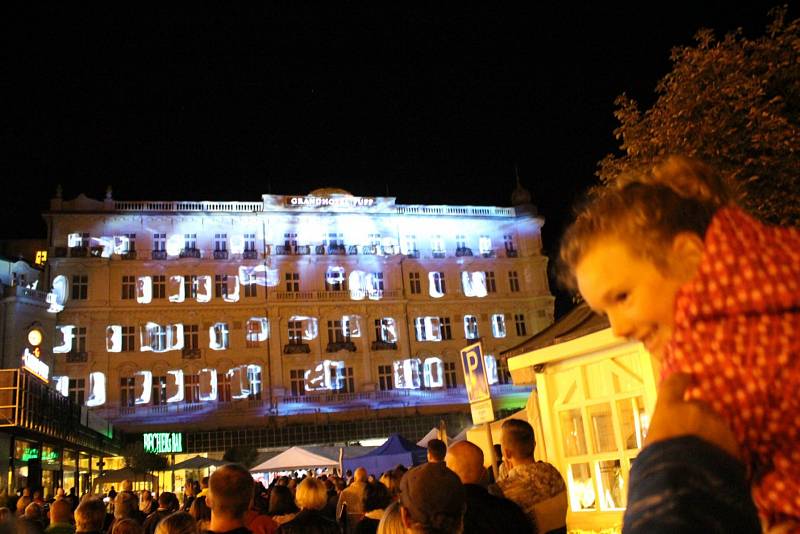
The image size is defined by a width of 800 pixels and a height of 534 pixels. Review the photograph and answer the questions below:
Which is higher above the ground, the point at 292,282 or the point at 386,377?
the point at 292,282

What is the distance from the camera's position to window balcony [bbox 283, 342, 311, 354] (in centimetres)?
4025

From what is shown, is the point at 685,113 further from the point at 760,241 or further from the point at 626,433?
the point at 760,241

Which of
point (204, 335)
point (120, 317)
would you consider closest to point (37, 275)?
point (120, 317)

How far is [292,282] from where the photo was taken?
41.7m

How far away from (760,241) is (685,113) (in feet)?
34.7

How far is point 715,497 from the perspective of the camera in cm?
92

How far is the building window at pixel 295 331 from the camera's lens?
40.8 meters

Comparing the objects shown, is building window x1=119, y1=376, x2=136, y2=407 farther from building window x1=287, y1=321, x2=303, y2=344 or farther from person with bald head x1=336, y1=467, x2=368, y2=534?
person with bald head x1=336, y1=467, x2=368, y2=534

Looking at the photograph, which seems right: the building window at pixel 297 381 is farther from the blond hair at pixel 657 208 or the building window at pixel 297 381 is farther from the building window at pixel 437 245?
the blond hair at pixel 657 208

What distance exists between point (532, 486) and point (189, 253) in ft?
126

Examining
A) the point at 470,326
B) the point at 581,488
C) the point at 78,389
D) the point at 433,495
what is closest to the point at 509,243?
the point at 470,326

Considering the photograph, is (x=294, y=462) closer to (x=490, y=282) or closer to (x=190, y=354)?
(x=190, y=354)

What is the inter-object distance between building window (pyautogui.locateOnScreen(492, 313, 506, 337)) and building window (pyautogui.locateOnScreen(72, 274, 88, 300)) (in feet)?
81.6

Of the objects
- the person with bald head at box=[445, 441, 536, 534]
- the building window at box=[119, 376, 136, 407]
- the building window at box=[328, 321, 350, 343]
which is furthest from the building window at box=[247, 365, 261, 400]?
the person with bald head at box=[445, 441, 536, 534]
